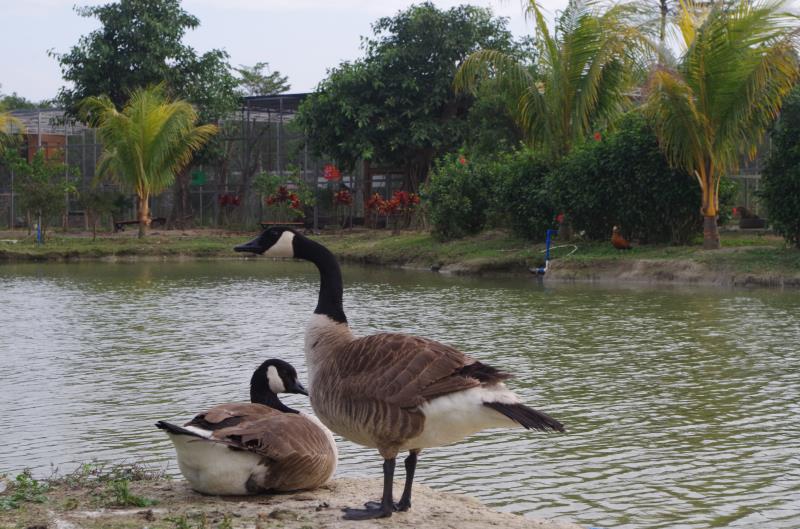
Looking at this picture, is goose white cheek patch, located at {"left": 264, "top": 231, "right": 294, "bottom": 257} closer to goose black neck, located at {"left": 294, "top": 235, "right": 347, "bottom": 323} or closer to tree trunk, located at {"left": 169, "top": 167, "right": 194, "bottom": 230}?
goose black neck, located at {"left": 294, "top": 235, "right": 347, "bottom": 323}

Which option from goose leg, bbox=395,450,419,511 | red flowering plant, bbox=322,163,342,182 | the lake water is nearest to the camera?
goose leg, bbox=395,450,419,511

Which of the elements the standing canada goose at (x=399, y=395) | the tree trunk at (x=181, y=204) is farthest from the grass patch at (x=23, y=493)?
the tree trunk at (x=181, y=204)

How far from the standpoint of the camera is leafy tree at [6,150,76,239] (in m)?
37.1

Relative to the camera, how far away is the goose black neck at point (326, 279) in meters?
6.27

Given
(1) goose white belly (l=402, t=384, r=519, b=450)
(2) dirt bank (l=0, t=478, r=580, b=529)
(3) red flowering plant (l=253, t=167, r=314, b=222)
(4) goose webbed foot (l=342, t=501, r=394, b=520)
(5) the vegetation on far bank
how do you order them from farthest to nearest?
(3) red flowering plant (l=253, t=167, r=314, b=222), (5) the vegetation on far bank, (4) goose webbed foot (l=342, t=501, r=394, b=520), (2) dirt bank (l=0, t=478, r=580, b=529), (1) goose white belly (l=402, t=384, r=519, b=450)

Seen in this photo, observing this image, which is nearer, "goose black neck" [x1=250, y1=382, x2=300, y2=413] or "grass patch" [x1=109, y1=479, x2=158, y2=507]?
"grass patch" [x1=109, y1=479, x2=158, y2=507]

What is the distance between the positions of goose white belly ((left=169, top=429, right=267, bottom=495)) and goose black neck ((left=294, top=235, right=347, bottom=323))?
3.02 ft

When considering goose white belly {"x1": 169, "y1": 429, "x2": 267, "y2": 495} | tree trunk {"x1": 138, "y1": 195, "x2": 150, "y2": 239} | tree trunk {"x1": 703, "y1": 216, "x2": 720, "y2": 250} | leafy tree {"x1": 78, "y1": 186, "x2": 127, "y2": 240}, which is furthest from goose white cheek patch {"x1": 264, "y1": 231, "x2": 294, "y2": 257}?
leafy tree {"x1": 78, "y1": 186, "x2": 127, "y2": 240}

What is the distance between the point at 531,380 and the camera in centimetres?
1125

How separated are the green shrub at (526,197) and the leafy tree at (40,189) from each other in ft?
53.9

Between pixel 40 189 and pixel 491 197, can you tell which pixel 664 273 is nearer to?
pixel 491 197

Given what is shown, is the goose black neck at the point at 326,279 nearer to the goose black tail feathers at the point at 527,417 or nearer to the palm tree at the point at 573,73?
the goose black tail feathers at the point at 527,417

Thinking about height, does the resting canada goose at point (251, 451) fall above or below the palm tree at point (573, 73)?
below

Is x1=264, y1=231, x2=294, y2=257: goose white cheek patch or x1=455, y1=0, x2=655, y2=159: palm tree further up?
x1=455, y1=0, x2=655, y2=159: palm tree
